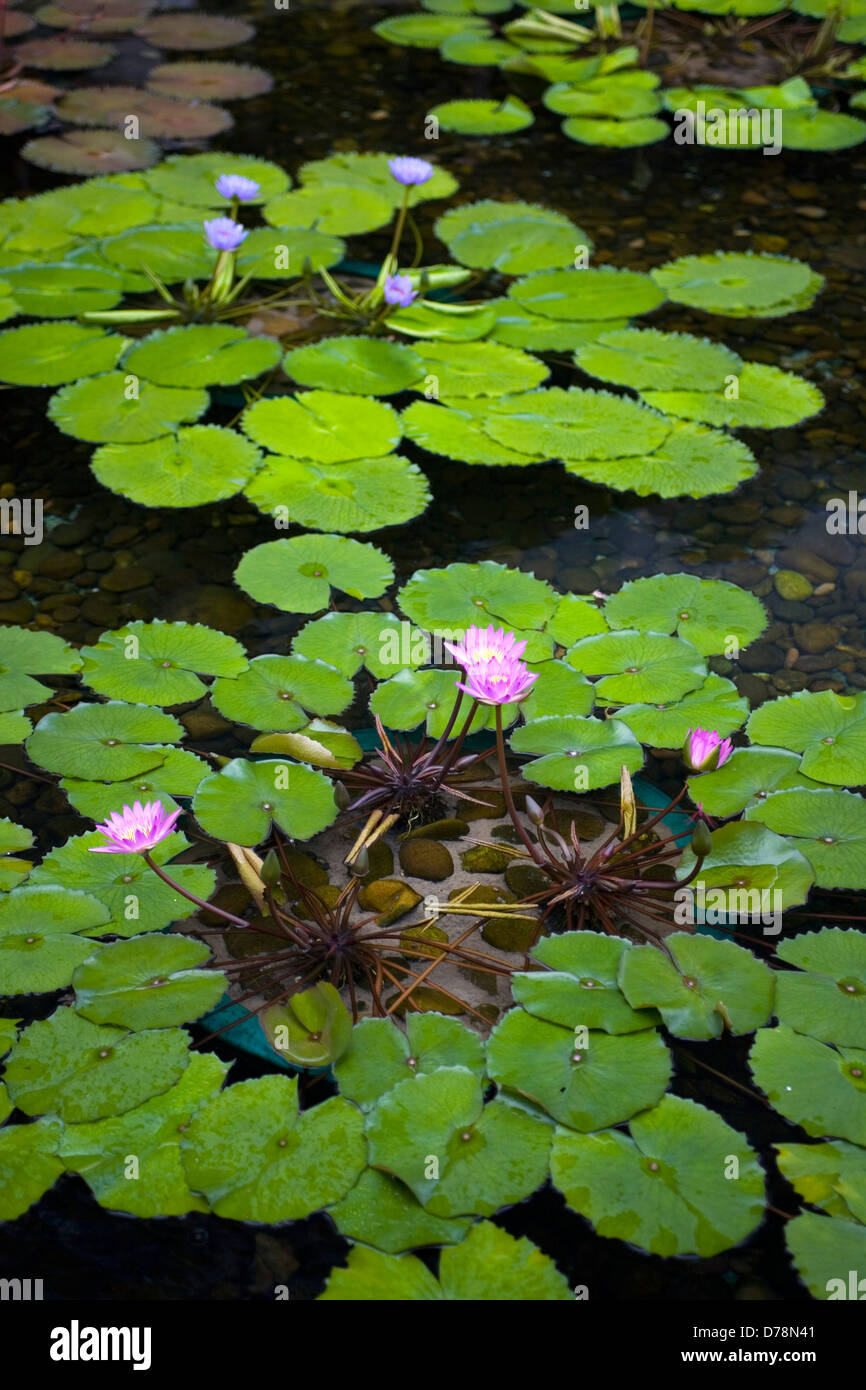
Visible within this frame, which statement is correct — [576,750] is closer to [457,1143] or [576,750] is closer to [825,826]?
[825,826]

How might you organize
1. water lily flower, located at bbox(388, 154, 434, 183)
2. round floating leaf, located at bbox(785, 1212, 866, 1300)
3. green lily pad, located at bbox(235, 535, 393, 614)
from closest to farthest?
round floating leaf, located at bbox(785, 1212, 866, 1300)
green lily pad, located at bbox(235, 535, 393, 614)
water lily flower, located at bbox(388, 154, 434, 183)

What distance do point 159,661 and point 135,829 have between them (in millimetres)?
675

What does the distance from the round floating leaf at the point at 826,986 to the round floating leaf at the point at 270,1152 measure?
63 centimetres

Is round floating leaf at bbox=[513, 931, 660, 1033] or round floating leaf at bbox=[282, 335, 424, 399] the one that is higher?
round floating leaf at bbox=[282, 335, 424, 399]

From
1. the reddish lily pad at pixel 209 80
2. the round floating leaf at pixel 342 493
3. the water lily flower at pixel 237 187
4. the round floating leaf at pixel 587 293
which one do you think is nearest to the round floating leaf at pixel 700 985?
the round floating leaf at pixel 342 493

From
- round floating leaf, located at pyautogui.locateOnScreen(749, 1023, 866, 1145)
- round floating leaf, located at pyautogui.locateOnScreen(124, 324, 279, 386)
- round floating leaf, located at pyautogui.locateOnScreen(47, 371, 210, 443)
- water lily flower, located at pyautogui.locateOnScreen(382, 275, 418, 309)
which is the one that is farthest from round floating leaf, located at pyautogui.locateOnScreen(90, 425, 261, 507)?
round floating leaf, located at pyautogui.locateOnScreen(749, 1023, 866, 1145)

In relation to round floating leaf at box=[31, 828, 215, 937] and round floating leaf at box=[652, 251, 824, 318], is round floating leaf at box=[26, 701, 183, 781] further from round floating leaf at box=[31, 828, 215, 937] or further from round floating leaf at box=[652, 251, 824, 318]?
round floating leaf at box=[652, 251, 824, 318]

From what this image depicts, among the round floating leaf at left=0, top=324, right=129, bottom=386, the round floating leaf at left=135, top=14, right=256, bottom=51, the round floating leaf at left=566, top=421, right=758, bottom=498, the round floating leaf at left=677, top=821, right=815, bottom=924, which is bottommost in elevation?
the round floating leaf at left=677, top=821, right=815, bottom=924

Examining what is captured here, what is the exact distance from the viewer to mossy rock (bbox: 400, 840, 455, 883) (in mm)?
1858

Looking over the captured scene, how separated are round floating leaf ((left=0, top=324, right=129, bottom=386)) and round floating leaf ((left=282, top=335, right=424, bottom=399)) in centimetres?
46

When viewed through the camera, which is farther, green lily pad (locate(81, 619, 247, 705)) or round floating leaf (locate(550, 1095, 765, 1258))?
green lily pad (locate(81, 619, 247, 705))

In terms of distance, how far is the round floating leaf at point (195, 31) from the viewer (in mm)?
4633

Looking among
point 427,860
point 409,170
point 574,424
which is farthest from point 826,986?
point 409,170

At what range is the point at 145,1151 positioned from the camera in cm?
147
